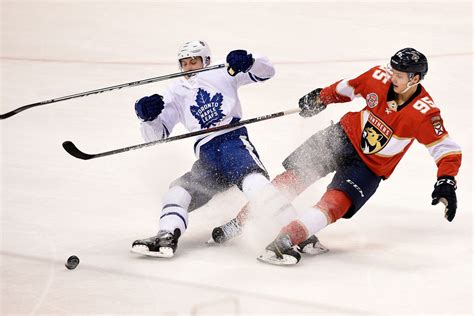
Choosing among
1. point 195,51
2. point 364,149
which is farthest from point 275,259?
point 195,51

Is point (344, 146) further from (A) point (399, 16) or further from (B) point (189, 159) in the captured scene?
(A) point (399, 16)

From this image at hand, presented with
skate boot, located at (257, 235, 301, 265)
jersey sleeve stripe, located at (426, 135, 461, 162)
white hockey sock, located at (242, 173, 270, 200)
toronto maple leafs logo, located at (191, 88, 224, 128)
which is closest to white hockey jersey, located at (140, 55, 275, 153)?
toronto maple leafs logo, located at (191, 88, 224, 128)

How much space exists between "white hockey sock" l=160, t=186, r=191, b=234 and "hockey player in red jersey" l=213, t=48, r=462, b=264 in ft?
0.48

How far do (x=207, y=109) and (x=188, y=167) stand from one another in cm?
75

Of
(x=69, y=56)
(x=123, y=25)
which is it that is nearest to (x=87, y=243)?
(x=69, y=56)

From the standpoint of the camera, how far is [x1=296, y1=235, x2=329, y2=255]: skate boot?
13.7 ft

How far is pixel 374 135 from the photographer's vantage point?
420cm

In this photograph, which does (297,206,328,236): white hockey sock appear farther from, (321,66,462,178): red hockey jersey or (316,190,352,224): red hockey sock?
(321,66,462,178): red hockey jersey

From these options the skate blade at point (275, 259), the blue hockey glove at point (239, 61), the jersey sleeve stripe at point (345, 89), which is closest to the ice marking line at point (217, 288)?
the skate blade at point (275, 259)

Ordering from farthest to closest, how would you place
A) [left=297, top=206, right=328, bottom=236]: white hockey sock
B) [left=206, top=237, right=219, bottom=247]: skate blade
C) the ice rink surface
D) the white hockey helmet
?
the white hockey helmet
[left=206, top=237, right=219, bottom=247]: skate blade
[left=297, top=206, right=328, bottom=236]: white hockey sock
the ice rink surface

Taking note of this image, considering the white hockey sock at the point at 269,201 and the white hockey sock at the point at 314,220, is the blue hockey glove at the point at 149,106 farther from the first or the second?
the white hockey sock at the point at 314,220

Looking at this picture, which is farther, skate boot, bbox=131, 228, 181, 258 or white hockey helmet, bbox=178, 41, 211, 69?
white hockey helmet, bbox=178, 41, 211, 69

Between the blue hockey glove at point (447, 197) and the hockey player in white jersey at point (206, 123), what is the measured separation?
2.27 ft

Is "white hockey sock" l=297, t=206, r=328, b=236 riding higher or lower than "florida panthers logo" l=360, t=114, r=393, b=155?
lower
